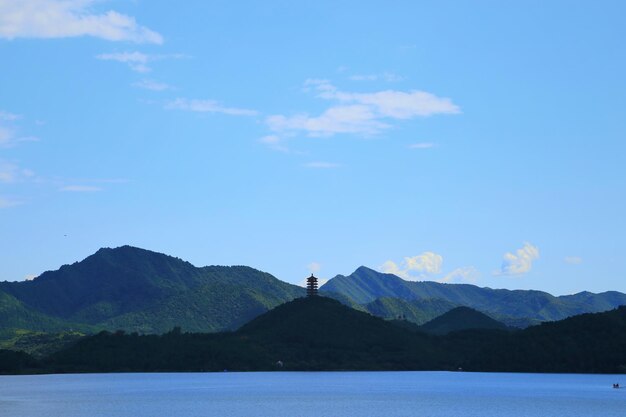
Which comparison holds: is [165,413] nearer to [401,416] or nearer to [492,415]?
[401,416]

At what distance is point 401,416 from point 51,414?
243ft

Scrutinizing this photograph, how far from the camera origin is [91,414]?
198 metres

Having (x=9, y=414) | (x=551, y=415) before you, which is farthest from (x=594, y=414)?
(x=9, y=414)

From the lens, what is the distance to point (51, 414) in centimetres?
19550

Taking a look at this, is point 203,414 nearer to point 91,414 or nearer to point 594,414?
point 91,414

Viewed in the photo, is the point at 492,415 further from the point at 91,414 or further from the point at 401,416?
the point at 91,414

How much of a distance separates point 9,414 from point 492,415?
102 meters

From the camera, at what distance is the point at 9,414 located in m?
190

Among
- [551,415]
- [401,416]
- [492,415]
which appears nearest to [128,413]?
[401,416]

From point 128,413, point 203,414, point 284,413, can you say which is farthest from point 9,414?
point 284,413

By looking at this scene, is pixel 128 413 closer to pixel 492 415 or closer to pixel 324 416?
pixel 324 416

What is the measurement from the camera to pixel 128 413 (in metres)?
199

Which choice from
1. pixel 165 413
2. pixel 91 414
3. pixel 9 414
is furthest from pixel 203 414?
pixel 9 414

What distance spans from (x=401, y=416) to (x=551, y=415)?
108 ft
